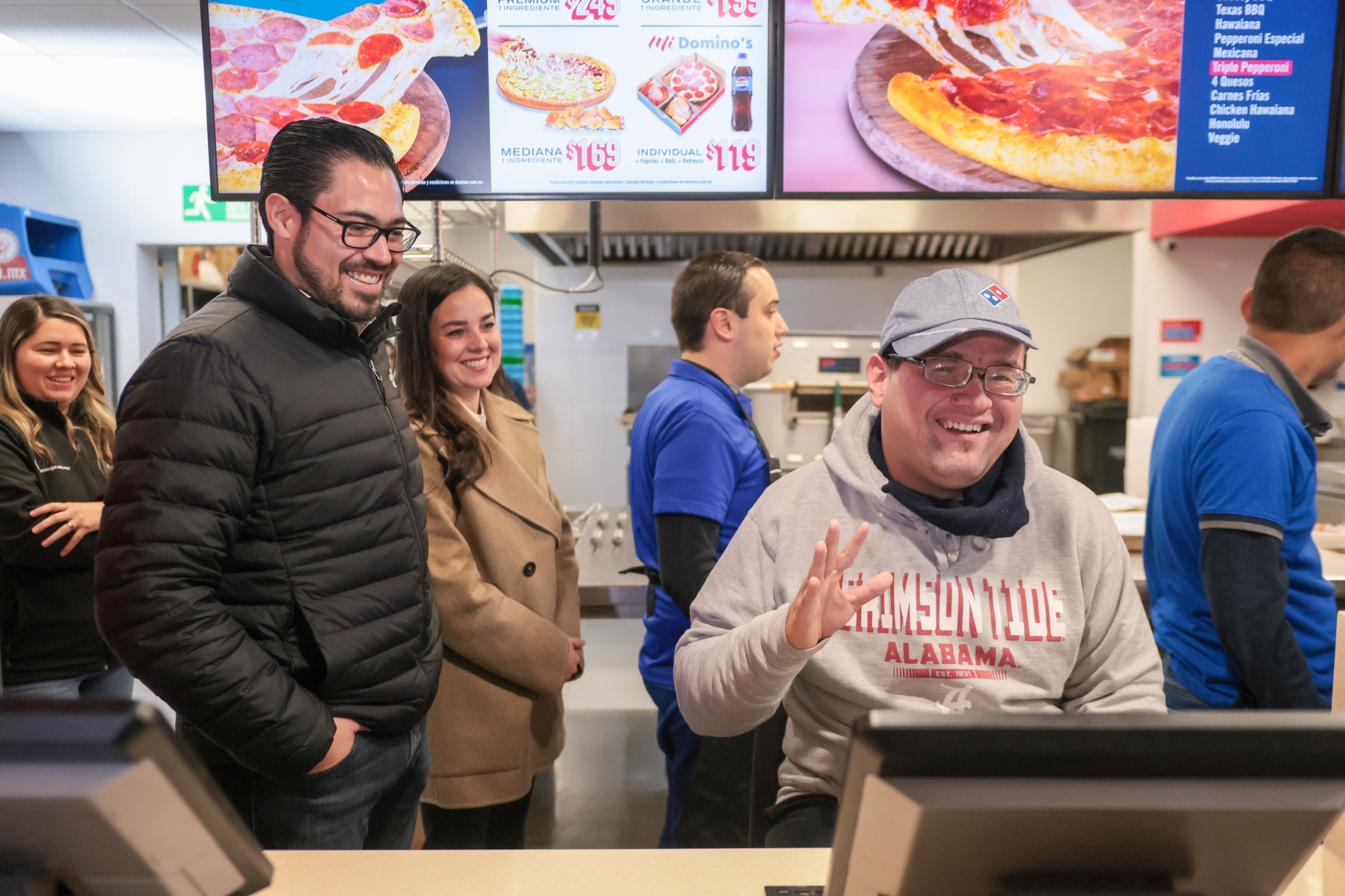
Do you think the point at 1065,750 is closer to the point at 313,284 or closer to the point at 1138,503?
the point at 313,284

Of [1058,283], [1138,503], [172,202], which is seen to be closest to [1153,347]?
[1138,503]

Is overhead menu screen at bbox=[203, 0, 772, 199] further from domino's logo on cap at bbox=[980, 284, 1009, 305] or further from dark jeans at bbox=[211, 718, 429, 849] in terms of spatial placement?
dark jeans at bbox=[211, 718, 429, 849]

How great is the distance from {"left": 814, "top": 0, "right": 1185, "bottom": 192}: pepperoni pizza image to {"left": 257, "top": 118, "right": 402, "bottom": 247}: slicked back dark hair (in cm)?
108

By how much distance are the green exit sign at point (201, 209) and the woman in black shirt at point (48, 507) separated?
3278 mm

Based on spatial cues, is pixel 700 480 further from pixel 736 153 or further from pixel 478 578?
pixel 736 153

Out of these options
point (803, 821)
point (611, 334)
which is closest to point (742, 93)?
point (803, 821)

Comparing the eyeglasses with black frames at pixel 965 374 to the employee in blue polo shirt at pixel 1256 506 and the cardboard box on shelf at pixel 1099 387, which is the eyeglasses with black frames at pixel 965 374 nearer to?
the employee in blue polo shirt at pixel 1256 506

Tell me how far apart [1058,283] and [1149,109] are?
648cm

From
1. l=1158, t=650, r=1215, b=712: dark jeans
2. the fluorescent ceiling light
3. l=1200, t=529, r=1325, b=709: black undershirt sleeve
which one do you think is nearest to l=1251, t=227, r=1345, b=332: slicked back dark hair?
l=1200, t=529, r=1325, b=709: black undershirt sleeve

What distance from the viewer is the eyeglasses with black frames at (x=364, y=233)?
136 centimetres

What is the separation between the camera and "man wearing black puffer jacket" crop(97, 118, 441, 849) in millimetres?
1183

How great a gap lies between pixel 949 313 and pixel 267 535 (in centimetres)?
112

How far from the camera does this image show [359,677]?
1.38m

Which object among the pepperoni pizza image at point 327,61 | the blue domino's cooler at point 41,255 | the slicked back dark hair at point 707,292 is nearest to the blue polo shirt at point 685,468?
the slicked back dark hair at point 707,292
